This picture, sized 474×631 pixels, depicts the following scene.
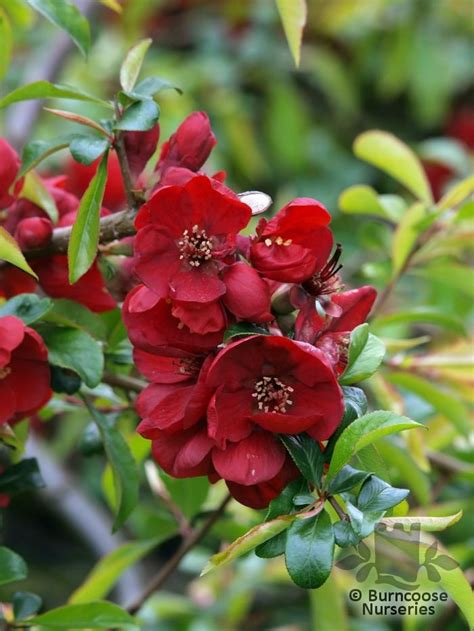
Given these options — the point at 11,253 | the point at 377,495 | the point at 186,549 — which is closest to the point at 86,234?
the point at 11,253

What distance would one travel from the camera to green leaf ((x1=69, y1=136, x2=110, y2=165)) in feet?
2.22

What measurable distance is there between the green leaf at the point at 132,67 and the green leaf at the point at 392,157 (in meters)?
0.36

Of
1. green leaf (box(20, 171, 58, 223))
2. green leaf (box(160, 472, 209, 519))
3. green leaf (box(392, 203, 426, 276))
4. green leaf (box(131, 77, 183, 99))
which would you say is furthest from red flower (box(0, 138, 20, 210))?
green leaf (box(392, 203, 426, 276))

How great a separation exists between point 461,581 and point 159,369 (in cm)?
23

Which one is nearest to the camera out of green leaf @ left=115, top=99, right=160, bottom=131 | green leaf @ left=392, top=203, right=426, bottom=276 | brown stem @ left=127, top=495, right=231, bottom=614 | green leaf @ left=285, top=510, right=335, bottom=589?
green leaf @ left=285, top=510, right=335, bottom=589

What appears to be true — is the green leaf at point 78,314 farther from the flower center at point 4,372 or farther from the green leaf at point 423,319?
the green leaf at point 423,319

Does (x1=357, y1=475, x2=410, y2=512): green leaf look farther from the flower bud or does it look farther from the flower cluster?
the flower bud

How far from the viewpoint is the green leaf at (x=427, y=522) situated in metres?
0.57

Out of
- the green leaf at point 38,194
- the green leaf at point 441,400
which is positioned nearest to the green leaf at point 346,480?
the green leaf at point 38,194

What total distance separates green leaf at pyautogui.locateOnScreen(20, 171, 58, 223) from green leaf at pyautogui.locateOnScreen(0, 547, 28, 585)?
25cm

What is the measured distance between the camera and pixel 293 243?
0.63 m

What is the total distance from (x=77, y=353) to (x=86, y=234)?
93 millimetres

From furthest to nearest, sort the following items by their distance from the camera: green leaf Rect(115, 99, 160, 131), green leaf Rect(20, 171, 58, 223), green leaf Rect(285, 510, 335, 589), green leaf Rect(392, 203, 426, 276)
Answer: green leaf Rect(392, 203, 426, 276) < green leaf Rect(20, 171, 58, 223) < green leaf Rect(115, 99, 160, 131) < green leaf Rect(285, 510, 335, 589)

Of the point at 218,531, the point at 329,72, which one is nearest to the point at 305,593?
the point at 218,531
